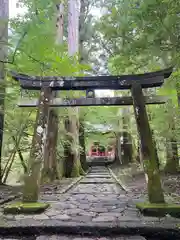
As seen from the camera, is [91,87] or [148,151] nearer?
[148,151]

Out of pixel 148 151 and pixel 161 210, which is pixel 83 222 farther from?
pixel 148 151

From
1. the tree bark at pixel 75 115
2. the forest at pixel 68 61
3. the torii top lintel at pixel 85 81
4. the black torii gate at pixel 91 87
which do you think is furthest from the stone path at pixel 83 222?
the tree bark at pixel 75 115

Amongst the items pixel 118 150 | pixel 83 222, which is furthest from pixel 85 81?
pixel 118 150

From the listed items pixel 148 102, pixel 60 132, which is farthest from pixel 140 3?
pixel 60 132

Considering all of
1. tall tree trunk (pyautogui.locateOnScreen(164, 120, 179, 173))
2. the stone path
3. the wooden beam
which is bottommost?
the stone path

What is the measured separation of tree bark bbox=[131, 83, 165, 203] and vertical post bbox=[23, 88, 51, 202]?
6.56ft

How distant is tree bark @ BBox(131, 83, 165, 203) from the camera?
437cm

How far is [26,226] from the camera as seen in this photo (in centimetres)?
342

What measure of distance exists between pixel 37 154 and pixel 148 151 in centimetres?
227

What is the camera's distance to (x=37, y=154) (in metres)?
4.66

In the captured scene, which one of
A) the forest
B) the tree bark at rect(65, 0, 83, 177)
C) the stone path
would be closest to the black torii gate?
the forest

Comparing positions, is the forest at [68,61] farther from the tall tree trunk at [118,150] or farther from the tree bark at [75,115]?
the tall tree trunk at [118,150]

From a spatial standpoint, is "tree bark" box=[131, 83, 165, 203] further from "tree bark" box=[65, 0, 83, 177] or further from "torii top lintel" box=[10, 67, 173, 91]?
"tree bark" box=[65, 0, 83, 177]

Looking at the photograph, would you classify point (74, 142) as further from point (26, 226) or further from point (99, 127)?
point (26, 226)
